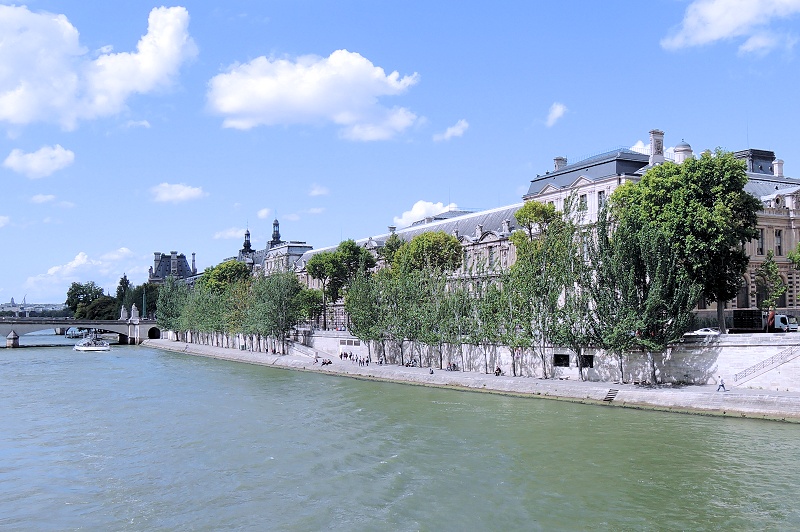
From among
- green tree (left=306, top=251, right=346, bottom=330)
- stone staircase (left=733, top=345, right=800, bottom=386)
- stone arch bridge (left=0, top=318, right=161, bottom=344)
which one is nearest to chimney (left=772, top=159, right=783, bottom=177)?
stone staircase (left=733, top=345, right=800, bottom=386)

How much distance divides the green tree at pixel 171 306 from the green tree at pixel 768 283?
9274 cm

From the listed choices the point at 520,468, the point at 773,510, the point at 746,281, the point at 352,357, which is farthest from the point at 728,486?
the point at 352,357

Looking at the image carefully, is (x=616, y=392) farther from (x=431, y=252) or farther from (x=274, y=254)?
(x=274, y=254)

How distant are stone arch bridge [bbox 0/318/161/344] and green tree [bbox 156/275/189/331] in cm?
441

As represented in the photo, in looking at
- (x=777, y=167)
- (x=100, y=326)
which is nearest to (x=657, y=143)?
(x=777, y=167)

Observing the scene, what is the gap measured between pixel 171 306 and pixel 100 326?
1271 cm

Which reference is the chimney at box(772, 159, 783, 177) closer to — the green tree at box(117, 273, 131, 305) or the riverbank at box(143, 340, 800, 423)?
the riverbank at box(143, 340, 800, 423)

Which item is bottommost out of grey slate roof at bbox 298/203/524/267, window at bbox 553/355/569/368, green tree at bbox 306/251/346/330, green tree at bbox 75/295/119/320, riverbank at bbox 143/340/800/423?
riverbank at bbox 143/340/800/423

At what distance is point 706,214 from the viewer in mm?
51781

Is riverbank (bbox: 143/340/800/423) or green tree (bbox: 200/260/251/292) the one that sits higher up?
green tree (bbox: 200/260/251/292)

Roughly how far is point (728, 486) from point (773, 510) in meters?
2.98

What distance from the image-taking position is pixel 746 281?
7375cm

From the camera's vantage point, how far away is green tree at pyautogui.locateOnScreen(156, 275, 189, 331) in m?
134

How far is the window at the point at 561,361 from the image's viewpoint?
57.6 meters
